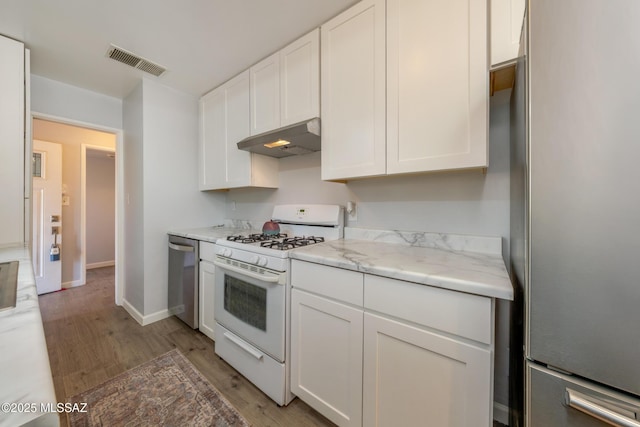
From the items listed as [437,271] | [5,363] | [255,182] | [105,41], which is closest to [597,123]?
[437,271]

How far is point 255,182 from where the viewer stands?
2287 millimetres

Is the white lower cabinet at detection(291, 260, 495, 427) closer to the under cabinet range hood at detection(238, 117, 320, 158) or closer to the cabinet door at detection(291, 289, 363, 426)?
the cabinet door at detection(291, 289, 363, 426)

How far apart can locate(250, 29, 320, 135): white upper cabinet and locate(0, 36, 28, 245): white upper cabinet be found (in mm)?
1694

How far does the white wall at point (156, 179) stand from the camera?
2.40m

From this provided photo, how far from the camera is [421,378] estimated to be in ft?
3.18

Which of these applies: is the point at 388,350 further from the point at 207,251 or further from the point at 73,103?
the point at 73,103

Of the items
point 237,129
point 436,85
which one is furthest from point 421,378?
point 237,129

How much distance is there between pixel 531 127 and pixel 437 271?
583 mm

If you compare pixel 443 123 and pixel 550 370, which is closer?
pixel 550 370

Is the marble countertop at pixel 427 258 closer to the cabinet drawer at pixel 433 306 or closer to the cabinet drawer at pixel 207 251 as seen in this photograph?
the cabinet drawer at pixel 433 306

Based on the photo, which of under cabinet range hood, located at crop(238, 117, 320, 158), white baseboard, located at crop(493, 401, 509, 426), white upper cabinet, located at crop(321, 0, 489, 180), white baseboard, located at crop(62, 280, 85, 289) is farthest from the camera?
white baseboard, located at crop(62, 280, 85, 289)

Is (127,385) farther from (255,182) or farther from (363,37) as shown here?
(363,37)

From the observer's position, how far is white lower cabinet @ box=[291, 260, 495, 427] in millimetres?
868

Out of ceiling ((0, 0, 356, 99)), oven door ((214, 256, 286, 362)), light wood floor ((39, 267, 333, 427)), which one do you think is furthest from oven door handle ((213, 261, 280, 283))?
ceiling ((0, 0, 356, 99))
